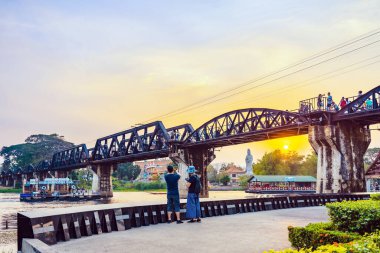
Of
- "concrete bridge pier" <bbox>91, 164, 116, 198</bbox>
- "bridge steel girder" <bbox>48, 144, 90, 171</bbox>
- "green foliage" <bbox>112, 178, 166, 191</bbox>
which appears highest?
"bridge steel girder" <bbox>48, 144, 90, 171</bbox>

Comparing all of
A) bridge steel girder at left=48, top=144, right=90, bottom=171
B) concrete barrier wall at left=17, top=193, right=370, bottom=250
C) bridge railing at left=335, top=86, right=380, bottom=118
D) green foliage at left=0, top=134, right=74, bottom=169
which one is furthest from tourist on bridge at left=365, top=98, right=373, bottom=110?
green foliage at left=0, top=134, right=74, bottom=169

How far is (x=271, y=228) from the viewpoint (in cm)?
1166

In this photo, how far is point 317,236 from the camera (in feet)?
25.9

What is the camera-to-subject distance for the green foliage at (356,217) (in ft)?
25.5

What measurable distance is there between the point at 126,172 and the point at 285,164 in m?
74.7

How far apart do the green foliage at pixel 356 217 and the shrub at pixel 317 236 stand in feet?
0.92

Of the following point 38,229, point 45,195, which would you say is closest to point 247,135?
point 38,229

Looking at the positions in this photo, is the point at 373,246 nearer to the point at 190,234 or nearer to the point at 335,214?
the point at 335,214

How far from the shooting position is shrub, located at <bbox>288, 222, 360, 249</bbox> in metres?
7.46

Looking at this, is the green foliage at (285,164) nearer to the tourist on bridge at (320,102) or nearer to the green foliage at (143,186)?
the green foliage at (143,186)

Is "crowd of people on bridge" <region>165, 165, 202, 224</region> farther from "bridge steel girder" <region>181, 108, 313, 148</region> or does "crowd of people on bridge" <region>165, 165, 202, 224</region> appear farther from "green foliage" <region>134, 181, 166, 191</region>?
"green foliage" <region>134, 181, 166, 191</region>

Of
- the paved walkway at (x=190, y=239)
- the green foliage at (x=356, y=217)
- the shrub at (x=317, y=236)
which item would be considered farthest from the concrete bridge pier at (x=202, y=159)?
the green foliage at (x=356, y=217)

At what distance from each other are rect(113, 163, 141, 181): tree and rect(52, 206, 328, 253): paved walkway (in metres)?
162

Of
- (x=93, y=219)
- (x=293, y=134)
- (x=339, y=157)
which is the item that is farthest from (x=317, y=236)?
(x=293, y=134)
